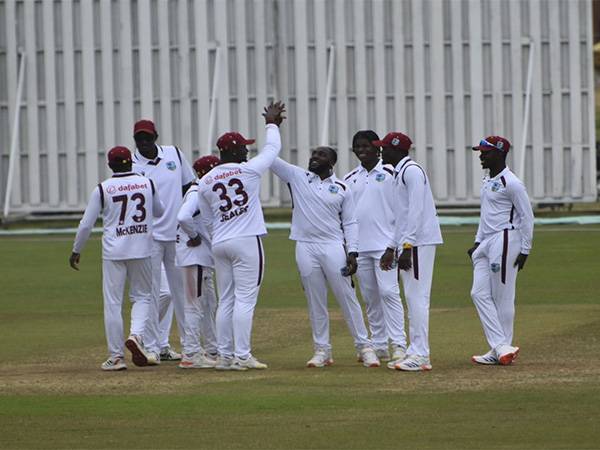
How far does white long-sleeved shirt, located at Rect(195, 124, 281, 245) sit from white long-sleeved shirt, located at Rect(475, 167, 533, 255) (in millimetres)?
2002

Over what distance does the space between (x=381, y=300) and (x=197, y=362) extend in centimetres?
183

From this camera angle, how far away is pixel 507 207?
13.5 m

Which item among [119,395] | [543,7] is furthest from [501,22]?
[119,395]

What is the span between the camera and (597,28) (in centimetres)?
6831

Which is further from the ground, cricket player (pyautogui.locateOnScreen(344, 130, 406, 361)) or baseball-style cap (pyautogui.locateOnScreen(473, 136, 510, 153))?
baseball-style cap (pyautogui.locateOnScreen(473, 136, 510, 153))

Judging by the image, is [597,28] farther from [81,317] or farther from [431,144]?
[81,317]

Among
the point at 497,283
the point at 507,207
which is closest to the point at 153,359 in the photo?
the point at 497,283

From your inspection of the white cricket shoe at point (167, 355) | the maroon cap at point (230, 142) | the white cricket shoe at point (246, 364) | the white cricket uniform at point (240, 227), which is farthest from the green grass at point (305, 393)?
the maroon cap at point (230, 142)

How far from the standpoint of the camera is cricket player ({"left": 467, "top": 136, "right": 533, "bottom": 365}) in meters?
13.4

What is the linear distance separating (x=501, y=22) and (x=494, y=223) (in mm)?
24430

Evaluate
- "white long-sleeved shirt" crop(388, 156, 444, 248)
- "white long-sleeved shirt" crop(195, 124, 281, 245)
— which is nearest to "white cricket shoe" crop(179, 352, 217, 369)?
"white long-sleeved shirt" crop(195, 124, 281, 245)

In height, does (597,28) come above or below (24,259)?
above

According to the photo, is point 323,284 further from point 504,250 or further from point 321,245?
point 504,250

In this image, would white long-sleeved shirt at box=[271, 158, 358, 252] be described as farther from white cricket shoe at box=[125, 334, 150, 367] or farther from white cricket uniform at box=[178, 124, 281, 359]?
white cricket shoe at box=[125, 334, 150, 367]
